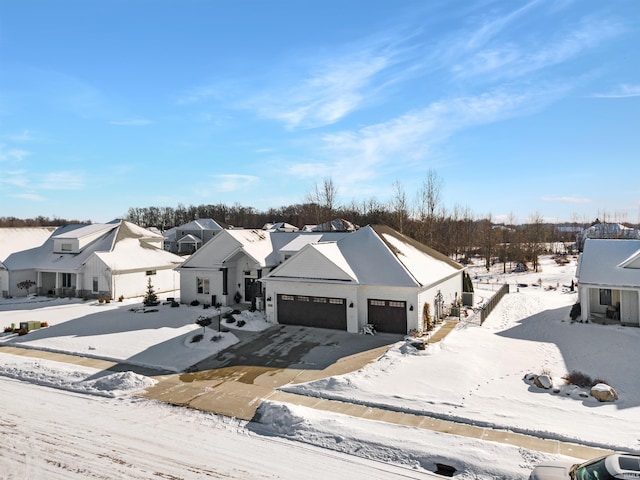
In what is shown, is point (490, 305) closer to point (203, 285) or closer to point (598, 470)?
point (203, 285)

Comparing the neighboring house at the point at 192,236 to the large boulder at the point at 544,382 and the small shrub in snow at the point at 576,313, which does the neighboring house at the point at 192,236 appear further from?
the large boulder at the point at 544,382

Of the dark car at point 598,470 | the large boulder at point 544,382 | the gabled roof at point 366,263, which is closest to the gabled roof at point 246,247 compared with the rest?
the gabled roof at point 366,263

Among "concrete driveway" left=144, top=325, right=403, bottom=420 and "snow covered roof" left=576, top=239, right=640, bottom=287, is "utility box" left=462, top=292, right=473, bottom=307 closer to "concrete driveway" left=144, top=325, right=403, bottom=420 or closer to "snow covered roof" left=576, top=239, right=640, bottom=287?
"snow covered roof" left=576, top=239, right=640, bottom=287

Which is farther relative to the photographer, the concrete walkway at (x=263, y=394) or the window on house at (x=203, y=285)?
the window on house at (x=203, y=285)

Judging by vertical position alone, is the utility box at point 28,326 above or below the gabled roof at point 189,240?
below

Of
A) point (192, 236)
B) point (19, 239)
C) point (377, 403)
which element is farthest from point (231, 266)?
point (192, 236)

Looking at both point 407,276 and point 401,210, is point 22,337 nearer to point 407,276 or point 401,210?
point 407,276
